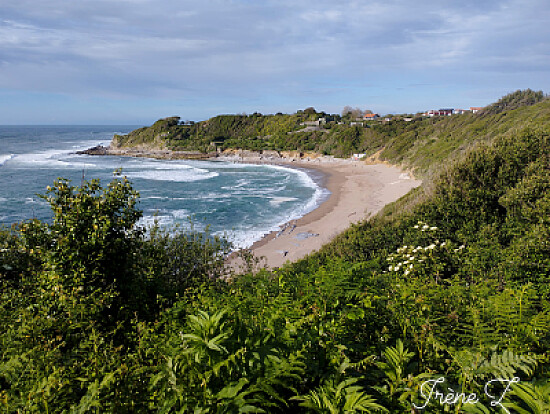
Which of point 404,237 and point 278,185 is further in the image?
point 278,185

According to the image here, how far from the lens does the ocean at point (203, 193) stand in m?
26.9

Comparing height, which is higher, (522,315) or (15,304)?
(522,315)

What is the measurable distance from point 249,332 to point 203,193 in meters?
37.5

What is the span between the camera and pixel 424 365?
288 centimetres

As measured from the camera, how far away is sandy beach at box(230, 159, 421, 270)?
66.8ft

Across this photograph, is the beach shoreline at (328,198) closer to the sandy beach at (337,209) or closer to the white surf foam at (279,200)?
the sandy beach at (337,209)

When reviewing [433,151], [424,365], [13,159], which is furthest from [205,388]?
[13,159]

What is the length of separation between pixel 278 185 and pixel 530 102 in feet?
133

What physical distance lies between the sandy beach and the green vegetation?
4.10 meters

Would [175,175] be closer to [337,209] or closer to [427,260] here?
[337,209]

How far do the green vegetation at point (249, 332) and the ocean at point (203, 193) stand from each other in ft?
30.2

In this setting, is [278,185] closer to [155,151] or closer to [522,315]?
[522,315]

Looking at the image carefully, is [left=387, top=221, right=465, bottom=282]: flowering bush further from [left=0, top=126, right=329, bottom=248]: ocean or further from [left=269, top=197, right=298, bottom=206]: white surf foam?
[left=269, top=197, right=298, bottom=206]: white surf foam

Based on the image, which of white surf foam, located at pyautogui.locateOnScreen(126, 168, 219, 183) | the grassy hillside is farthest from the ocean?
the grassy hillside
